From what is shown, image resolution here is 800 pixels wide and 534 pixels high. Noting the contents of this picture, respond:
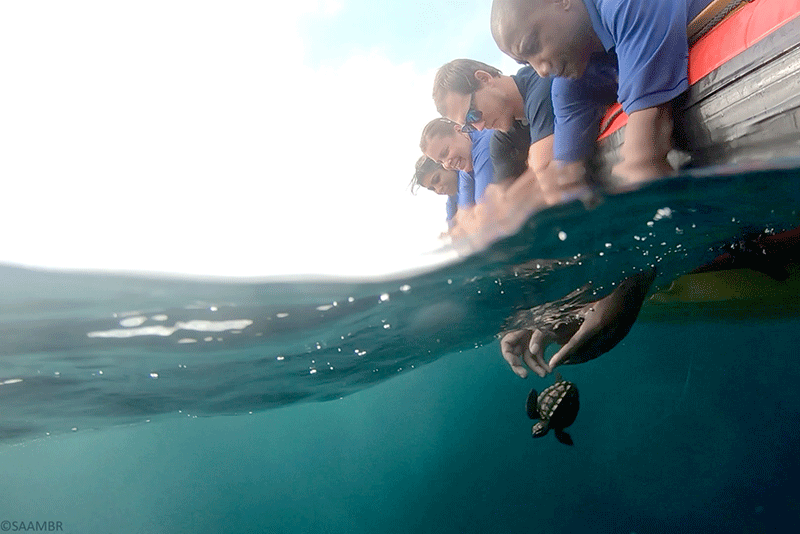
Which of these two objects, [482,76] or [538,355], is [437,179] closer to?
[482,76]

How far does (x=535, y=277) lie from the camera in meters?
6.55

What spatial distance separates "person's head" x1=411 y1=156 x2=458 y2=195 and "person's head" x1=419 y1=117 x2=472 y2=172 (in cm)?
72

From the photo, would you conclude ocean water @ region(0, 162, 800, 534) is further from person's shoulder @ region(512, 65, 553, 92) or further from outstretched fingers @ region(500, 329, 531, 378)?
person's shoulder @ region(512, 65, 553, 92)

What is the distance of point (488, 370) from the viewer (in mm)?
30141

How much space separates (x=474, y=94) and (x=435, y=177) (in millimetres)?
2038

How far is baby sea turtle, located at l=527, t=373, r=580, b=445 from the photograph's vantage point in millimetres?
7531

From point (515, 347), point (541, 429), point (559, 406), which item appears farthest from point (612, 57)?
point (541, 429)

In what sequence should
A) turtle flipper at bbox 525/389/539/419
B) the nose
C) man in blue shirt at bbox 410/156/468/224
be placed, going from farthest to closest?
turtle flipper at bbox 525/389/539/419
man in blue shirt at bbox 410/156/468/224
the nose

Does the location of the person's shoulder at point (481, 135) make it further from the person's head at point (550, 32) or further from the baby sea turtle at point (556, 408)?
the baby sea turtle at point (556, 408)

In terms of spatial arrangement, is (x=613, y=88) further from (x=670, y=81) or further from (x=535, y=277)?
(x=535, y=277)

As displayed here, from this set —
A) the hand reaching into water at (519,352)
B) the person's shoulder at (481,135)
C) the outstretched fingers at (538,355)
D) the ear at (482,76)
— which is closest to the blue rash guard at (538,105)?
the ear at (482,76)

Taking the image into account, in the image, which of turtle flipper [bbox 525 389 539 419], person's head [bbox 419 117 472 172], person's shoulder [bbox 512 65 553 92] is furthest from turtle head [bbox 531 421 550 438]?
person's shoulder [bbox 512 65 553 92]

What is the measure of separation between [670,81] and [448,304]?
16.0ft

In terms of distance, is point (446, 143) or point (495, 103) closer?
point (495, 103)
